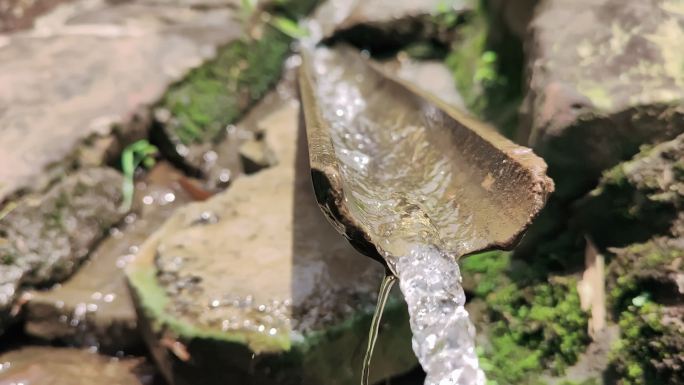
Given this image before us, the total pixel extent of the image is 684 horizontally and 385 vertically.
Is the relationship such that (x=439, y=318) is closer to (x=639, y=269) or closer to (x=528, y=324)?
(x=528, y=324)

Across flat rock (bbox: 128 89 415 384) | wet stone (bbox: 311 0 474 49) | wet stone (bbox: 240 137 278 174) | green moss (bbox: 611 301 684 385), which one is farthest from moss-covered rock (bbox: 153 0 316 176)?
green moss (bbox: 611 301 684 385)

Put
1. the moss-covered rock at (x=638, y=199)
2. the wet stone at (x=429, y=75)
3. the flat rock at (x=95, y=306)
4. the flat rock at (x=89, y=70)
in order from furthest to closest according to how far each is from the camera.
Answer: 1. the wet stone at (x=429, y=75)
2. the flat rock at (x=89, y=70)
3. the flat rock at (x=95, y=306)
4. the moss-covered rock at (x=638, y=199)

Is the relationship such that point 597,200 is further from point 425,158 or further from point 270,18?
point 270,18

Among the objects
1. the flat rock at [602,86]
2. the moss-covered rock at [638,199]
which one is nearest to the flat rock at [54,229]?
the flat rock at [602,86]

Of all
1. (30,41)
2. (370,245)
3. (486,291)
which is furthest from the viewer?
(30,41)

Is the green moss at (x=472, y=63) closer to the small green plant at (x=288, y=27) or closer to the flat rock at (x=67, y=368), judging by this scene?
the small green plant at (x=288, y=27)

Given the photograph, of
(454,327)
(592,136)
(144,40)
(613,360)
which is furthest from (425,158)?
(144,40)

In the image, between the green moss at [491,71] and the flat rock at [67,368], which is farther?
the green moss at [491,71]
